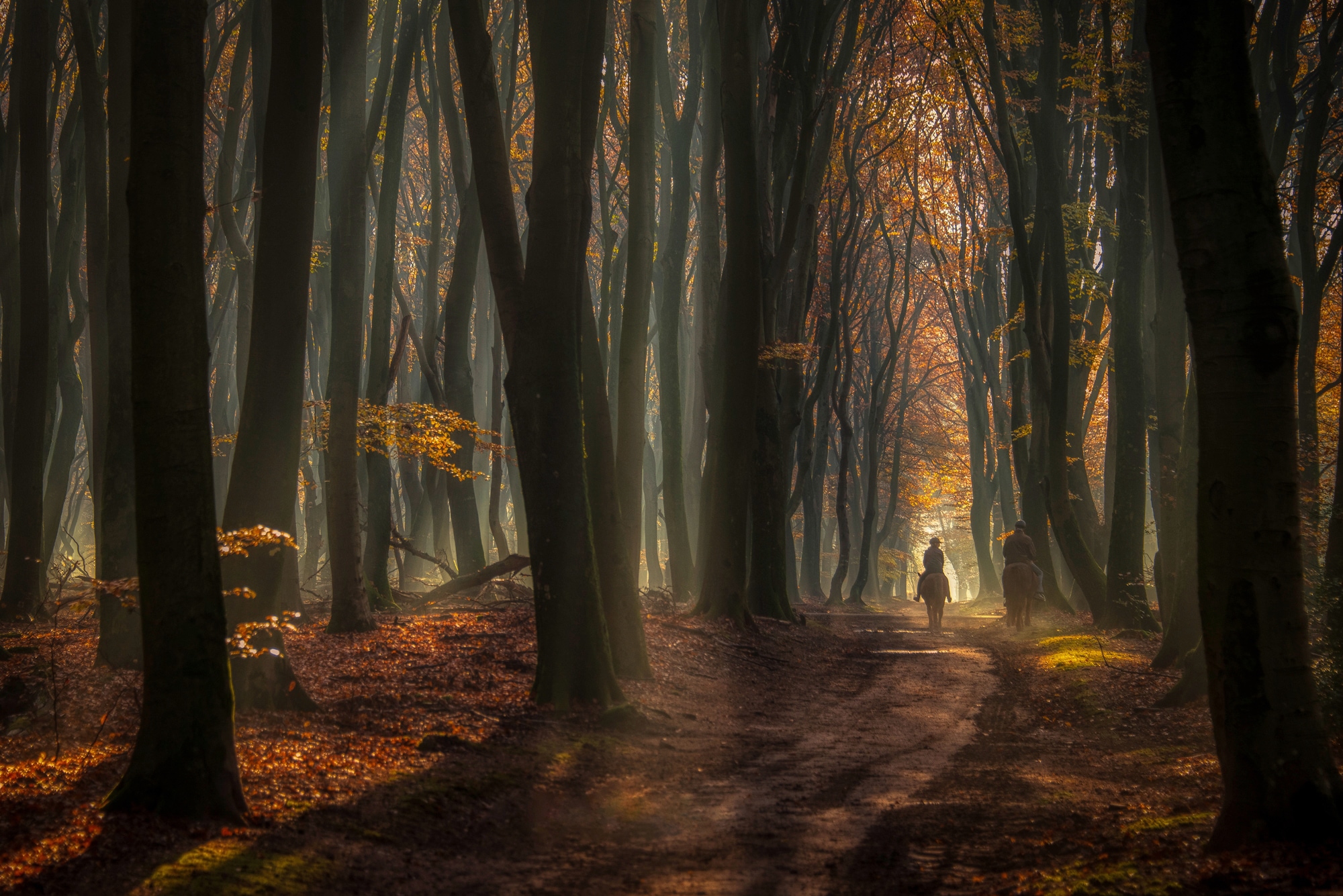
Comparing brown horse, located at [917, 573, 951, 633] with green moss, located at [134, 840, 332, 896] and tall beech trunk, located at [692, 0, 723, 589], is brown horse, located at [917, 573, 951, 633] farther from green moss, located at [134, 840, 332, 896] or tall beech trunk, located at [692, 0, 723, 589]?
green moss, located at [134, 840, 332, 896]

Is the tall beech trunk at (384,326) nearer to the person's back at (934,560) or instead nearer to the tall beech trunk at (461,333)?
the tall beech trunk at (461,333)

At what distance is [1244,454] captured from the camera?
4.23 metres

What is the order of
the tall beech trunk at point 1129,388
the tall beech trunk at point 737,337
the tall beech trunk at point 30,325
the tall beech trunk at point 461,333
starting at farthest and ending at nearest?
the tall beech trunk at point 461,333
the tall beech trunk at point 1129,388
the tall beech trunk at point 737,337
the tall beech trunk at point 30,325

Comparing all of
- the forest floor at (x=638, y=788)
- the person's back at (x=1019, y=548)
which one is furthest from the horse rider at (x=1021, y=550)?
the forest floor at (x=638, y=788)

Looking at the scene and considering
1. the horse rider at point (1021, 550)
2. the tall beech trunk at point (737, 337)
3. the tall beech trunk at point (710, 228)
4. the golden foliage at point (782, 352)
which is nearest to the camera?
the tall beech trunk at point (737, 337)

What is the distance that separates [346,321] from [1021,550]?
1244 centimetres

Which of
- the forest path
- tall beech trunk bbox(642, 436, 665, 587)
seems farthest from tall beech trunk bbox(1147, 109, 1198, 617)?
tall beech trunk bbox(642, 436, 665, 587)

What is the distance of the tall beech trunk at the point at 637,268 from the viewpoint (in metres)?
12.6

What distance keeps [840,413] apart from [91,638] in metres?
19.0

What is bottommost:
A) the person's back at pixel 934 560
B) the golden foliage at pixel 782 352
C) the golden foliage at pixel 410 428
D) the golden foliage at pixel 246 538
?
the person's back at pixel 934 560

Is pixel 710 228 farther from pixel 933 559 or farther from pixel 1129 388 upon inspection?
pixel 933 559

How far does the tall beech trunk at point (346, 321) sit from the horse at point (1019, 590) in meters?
11.6

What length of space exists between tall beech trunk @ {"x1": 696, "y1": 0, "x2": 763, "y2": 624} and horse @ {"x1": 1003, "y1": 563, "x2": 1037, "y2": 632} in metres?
6.46

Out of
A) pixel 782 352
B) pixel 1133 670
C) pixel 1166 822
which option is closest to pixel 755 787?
pixel 1166 822
